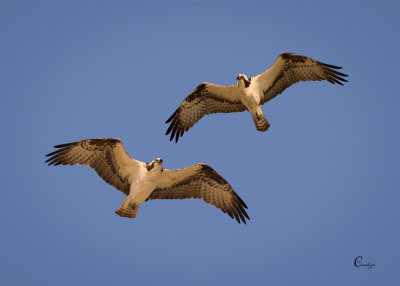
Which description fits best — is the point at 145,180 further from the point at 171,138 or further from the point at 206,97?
the point at 206,97

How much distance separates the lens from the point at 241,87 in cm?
1389

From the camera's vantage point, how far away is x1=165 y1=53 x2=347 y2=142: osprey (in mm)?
13844

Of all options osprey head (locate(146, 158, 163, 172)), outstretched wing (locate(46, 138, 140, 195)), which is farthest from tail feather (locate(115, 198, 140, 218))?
osprey head (locate(146, 158, 163, 172))

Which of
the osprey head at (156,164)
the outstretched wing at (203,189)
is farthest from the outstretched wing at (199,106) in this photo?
the osprey head at (156,164)

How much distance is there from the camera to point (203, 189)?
13.0 metres

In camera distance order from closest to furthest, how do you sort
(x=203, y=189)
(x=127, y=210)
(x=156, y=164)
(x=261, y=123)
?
1. (x=127, y=210)
2. (x=156, y=164)
3. (x=203, y=189)
4. (x=261, y=123)

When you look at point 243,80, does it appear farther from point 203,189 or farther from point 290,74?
point 203,189

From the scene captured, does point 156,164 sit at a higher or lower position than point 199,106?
lower

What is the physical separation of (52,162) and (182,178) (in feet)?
10.4

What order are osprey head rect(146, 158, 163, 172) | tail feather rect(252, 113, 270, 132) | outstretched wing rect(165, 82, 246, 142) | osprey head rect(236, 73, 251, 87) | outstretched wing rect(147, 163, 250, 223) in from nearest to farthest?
1. osprey head rect(146, 158, 163, 172)
2. outstretched wing rect(147, 163, 250, 223)
3. tail feather rect(252, 113, 270, 132)
4. osprey head rect(236, 73, 251, 87)
5. outstretched wing rect(165, 82, 246, 142)

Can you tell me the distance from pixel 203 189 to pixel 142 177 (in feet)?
5.26

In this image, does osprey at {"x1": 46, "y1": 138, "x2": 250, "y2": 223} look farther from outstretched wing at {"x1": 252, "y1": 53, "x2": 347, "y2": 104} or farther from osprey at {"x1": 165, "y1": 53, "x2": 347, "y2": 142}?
outstretched wing at {"x1": 252, "y1": 53, "x2": 347, "y2": 104}

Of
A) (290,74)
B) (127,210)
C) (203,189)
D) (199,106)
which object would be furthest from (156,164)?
(290,74)

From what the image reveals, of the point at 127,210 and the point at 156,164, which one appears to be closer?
the point at 127,210
